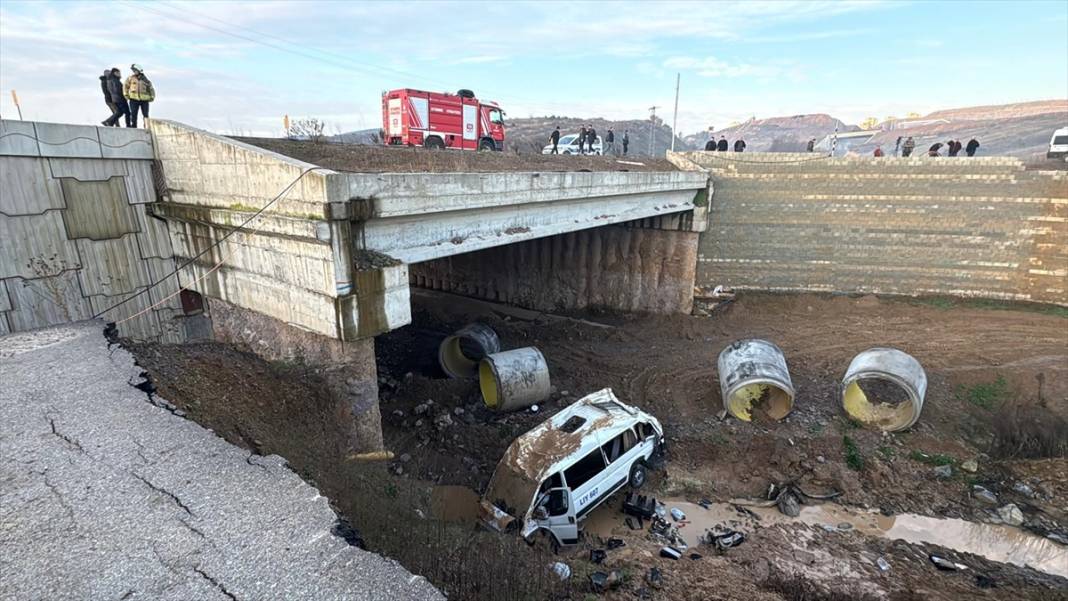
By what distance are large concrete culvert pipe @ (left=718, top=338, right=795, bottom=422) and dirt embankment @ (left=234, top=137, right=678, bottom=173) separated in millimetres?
7071

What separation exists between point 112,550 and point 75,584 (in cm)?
31

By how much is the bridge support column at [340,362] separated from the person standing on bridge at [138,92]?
4.60 meters

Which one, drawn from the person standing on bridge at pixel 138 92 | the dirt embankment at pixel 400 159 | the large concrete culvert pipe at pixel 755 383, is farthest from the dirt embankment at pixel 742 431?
the person standing on bridge at pixel 138 92

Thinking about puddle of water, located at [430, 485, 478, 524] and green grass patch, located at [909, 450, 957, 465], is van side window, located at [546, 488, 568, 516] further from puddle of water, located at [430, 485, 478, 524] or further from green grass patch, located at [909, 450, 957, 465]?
green grass patch, located at [909, 450, 957, 465]

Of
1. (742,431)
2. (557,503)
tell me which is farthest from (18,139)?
(742,431)

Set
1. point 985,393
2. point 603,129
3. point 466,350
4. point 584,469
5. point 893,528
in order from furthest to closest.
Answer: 1. point 603,129
2. point 466,350
3. point 985,393
4. point 893,528
5. point 584,469

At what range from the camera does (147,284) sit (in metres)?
9.34

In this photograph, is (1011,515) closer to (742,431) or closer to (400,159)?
(742,431)

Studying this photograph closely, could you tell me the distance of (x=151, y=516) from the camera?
4055 mm

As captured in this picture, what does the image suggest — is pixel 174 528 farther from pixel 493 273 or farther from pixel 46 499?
pixel 493 273

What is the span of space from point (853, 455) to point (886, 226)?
10.8 metres

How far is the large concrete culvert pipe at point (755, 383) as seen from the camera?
1044cm

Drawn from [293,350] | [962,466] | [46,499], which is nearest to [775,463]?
→ [962,466]

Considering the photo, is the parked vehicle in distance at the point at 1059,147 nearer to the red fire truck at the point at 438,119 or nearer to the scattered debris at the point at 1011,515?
the scattered debris at the point at 1011,515
